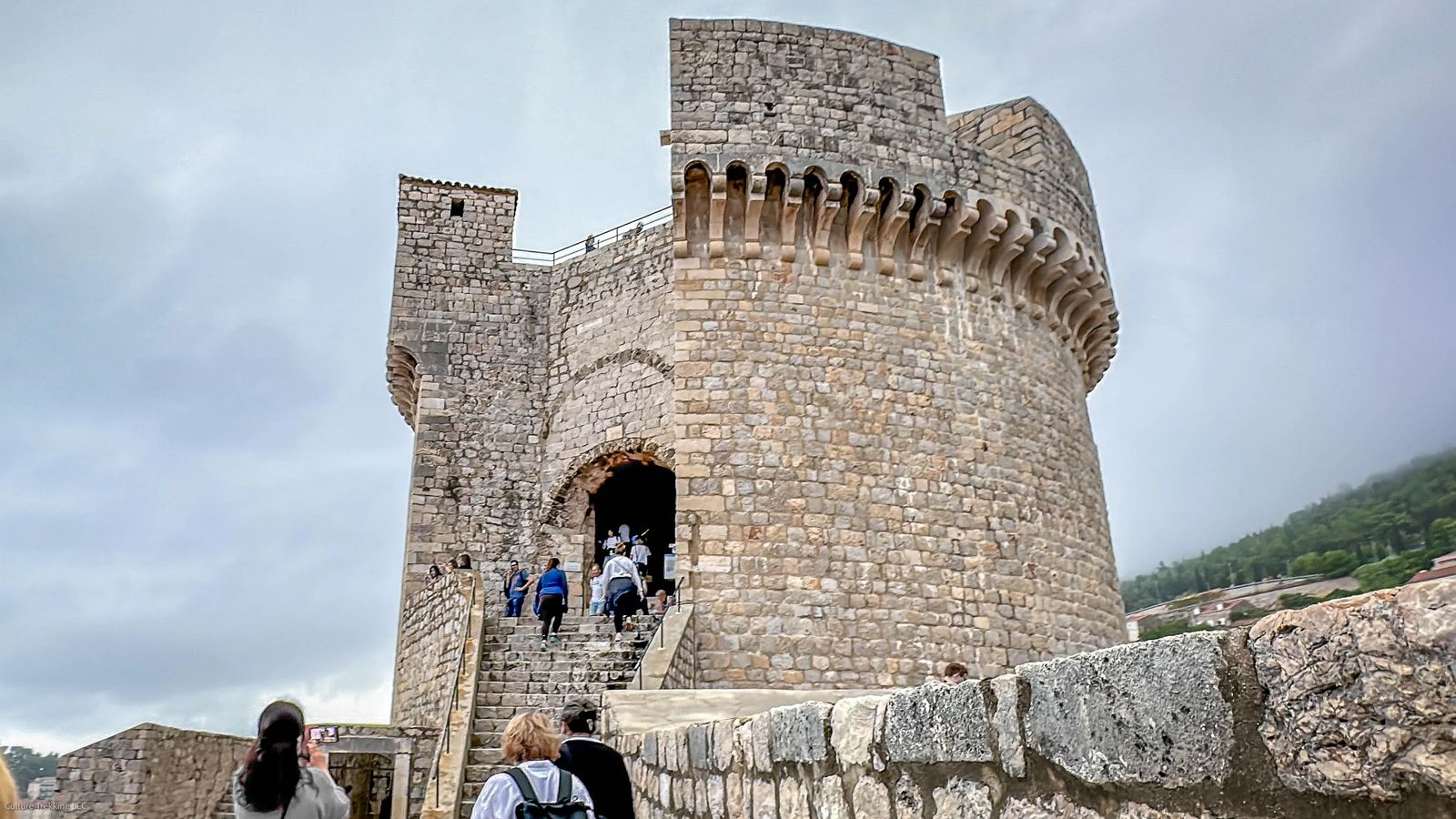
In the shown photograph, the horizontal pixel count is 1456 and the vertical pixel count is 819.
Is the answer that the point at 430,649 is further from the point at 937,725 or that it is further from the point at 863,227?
the point at 937,725

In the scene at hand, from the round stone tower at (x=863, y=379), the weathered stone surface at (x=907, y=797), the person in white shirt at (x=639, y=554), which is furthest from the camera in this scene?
the person in white shirt at (x=639, y=554)

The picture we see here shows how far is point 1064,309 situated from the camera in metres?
12.0

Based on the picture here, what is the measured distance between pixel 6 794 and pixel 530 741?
1637 millimetres

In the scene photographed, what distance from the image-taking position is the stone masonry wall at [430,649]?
9.57m

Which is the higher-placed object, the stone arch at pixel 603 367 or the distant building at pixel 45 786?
the stone arch at pixel 603 367

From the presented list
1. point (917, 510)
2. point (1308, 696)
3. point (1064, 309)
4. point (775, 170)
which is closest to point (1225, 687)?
point (1308, 696)

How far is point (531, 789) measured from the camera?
9.05ft

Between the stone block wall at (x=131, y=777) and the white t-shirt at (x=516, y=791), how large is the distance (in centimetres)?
825

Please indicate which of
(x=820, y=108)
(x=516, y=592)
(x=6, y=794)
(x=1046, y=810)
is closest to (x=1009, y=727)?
(x=1046, y=810)

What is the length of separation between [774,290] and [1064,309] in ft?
13.4

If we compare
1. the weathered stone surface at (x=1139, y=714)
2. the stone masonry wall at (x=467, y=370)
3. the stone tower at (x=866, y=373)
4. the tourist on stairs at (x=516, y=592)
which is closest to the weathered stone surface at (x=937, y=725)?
the weathered stone surface at (x=1139, y=714)

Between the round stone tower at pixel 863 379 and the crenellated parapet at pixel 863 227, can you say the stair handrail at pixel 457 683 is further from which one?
the crenellated parapet at pixel 863 227

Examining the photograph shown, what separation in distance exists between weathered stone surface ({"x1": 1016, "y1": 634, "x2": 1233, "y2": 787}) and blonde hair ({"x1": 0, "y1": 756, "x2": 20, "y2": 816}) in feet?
4.76

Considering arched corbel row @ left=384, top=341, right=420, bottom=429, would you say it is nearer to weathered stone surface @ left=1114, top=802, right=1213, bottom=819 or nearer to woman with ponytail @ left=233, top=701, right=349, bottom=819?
woman with ponytail @ left=233, top=701, right=349, bottom=819
